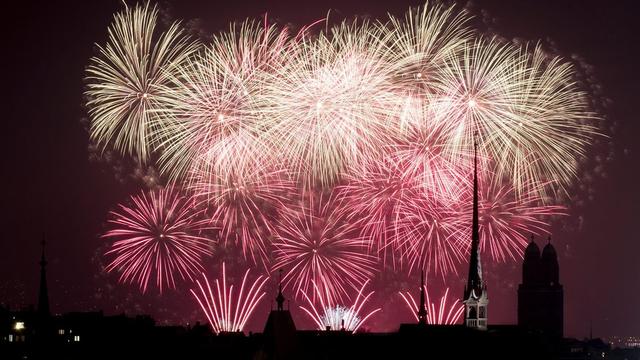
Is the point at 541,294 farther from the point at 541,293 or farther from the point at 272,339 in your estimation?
the point at 272,339

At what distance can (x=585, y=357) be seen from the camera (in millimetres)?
191000

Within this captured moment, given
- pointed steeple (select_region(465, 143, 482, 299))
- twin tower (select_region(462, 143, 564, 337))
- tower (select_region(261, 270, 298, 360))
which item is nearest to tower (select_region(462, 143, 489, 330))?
pointed steeple (select_region(465, 143, 482, 299))

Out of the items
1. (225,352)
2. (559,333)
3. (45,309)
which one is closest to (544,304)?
(559,333)

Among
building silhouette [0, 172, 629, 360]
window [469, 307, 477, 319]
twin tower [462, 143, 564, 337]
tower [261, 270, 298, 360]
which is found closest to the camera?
tower [261, 270, 298, 360]

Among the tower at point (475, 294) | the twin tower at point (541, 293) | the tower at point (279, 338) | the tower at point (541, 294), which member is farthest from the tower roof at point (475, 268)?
the tower at point (541, 294)

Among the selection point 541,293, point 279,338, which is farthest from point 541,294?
point 279,338

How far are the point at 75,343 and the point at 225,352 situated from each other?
25.6 metres

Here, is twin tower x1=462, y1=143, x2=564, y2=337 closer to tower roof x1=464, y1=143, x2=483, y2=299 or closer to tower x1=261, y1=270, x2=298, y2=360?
tower roof x1=464, y1=143, x2=483, y2=299

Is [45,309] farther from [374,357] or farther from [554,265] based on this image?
[554,265]

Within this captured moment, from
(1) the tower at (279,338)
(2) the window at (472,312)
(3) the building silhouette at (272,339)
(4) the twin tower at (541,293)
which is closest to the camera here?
(1) the tower at (279,338)

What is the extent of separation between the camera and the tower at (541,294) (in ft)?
591

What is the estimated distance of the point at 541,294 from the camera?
181 meters

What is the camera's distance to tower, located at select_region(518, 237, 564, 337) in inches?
7096

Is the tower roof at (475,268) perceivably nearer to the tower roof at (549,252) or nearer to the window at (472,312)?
the window at (472,312)
